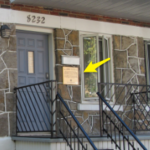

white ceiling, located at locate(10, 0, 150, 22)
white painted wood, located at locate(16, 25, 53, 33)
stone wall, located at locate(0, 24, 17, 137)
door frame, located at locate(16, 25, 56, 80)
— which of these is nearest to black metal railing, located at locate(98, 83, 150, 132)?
door frame, located at locate(16, 25, 56, 80)

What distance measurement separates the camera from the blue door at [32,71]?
24.4ft

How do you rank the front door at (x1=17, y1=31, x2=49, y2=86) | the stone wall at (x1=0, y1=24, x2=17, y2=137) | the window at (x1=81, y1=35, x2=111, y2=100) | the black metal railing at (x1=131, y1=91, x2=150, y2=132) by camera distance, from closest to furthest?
the stone wall at (x1=0, y1=24, x2=17, y2=137) < the front door at (x1=17, y1=31, x2=49, y2=86) < the window at (x1=81, y1=35, x2=111, y2=100) < the black metal railing at (x1=131, y1=91, x2=150, y2=132)

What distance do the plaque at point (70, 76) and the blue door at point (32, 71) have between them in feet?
1.34

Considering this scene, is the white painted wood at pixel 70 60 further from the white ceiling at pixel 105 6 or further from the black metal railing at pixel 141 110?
the black metal railing at pixel 141 110

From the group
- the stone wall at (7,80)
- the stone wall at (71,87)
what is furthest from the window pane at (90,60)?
the stone wall at (7,80)

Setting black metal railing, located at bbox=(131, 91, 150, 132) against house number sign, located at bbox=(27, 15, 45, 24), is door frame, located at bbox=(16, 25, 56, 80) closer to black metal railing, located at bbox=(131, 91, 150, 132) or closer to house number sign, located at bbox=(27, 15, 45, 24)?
house number sign, located at bbox=(27, 15, 45, 24)

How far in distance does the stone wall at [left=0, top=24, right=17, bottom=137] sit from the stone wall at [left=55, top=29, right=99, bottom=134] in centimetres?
102

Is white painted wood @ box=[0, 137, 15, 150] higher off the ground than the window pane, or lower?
lower

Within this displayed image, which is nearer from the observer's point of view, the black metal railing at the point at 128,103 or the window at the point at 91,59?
the window at the point at 91,59

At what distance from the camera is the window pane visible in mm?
8215

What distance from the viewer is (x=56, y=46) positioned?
7.82 m

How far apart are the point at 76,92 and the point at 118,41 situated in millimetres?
1761

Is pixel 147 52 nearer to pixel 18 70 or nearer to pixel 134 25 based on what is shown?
pixel 134 25

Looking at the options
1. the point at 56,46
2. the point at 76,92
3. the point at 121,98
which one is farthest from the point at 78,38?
the point at 121,98
